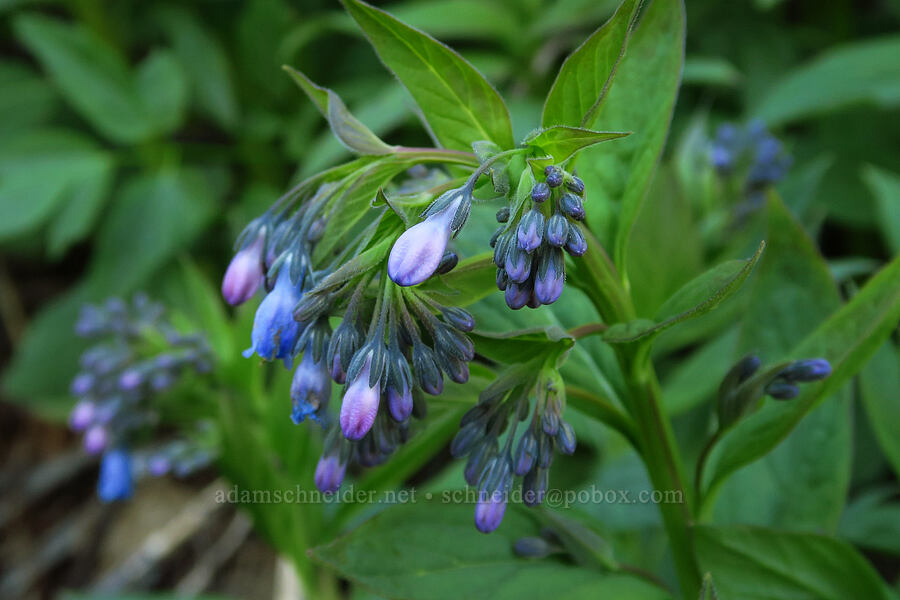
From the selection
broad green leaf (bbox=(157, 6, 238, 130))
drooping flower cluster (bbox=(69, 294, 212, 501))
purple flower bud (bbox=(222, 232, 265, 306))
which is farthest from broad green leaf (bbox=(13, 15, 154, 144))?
purple flower bud (bbox=(222, 232, 265, 306))

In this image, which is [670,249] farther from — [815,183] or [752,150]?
[752,150]

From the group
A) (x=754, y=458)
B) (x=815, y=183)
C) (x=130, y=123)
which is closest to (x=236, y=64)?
(x=130, y=123)

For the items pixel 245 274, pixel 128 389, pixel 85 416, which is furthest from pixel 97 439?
pixel 245 274

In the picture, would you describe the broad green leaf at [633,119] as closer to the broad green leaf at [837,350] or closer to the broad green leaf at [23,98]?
the broad green leaf at [837,350]

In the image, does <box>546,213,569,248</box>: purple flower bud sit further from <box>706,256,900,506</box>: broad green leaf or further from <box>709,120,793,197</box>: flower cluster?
<box>709,120,793,197</box>: flower cluster

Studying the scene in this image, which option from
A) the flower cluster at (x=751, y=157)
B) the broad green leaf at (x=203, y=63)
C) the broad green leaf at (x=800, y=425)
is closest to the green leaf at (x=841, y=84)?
the flower cluster at (x=751, y=157)
